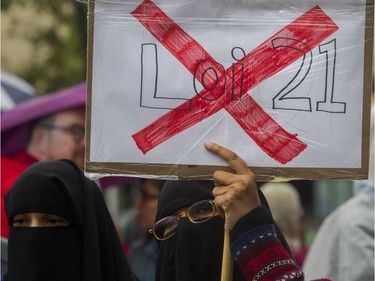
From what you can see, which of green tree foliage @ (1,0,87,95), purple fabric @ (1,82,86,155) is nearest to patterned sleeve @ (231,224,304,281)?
purple fabric @ (1,82,86,155)

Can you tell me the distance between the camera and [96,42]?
127 inches

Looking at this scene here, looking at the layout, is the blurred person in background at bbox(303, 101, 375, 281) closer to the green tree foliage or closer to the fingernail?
the fingernail

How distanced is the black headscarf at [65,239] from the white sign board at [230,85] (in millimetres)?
692

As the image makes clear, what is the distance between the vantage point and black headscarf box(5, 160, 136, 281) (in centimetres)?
382

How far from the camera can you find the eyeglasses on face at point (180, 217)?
360cm

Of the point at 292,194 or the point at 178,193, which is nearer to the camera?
the point at 178,193

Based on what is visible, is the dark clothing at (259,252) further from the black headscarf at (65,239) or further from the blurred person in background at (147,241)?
the blurred person in background at (147,241)

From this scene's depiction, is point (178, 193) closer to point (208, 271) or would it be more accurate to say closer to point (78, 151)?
point (208, 271)

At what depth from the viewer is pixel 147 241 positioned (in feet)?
23.1

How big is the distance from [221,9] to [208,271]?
1062mm

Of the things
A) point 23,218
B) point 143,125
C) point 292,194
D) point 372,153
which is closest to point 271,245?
point 143,125

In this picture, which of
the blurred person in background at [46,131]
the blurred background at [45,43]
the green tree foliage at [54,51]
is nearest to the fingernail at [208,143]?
the blurred person in background at [46,131]

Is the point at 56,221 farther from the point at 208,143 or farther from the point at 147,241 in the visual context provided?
the point at 147,241

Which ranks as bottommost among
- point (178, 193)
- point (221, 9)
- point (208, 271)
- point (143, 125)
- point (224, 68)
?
point (208, 271)
